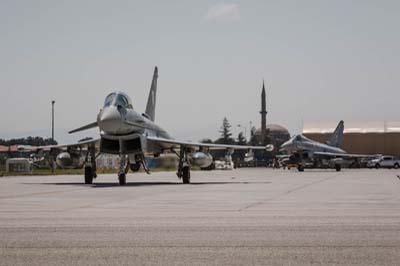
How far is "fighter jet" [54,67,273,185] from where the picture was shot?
31266mm

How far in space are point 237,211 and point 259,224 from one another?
334cm

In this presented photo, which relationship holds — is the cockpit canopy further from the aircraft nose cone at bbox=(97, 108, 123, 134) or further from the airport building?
the airport building

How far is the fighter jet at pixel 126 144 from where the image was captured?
3127 centimetres

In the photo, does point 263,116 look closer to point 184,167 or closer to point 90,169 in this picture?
point 184,167

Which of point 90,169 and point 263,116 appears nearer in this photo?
point 90,169

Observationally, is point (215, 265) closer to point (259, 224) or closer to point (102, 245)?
point (102, 245)

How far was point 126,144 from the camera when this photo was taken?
109ft

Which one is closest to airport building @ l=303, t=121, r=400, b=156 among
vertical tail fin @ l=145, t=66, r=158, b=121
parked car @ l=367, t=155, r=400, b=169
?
parked car @ l=367, t=155, r=400, b=169

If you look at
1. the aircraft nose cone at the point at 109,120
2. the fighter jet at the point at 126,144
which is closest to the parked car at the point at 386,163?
the fighter jet at the point at 126,144

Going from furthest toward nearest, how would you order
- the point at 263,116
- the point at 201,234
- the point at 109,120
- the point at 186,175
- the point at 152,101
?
the point at 263,116 → the point at 152,101 → the point at 186,175 → the point at 109,120 → the point at 201,234

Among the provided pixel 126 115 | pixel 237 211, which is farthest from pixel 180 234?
pixel 126 115

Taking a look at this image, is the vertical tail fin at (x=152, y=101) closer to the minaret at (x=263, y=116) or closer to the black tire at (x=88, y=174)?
the black tire at (x=88, y=174)

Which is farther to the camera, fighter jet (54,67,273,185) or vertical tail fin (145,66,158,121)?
vertical tail fin (145,66,158,121)

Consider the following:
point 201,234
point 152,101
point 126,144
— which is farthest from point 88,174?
point 201,234
